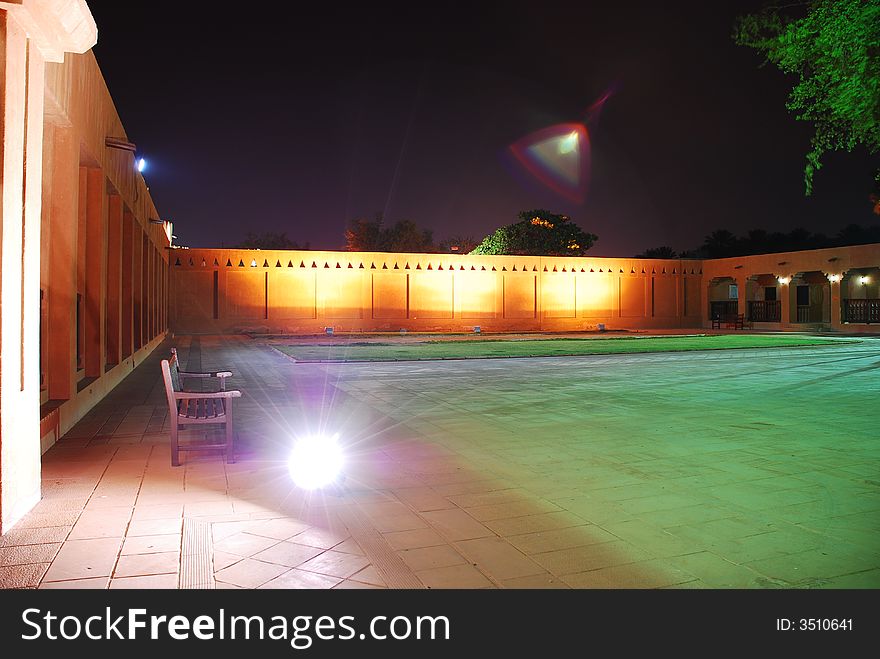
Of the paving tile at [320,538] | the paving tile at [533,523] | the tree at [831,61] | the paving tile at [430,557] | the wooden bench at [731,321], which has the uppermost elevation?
the tree at [831,61]

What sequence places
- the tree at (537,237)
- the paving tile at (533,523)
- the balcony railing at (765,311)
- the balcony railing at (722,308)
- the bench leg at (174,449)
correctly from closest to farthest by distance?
the paving tile at (533,523), the bench leg at (174,449), the balcony railing at (765,311), the balcony railing at (722,308), the tree at (537,237)

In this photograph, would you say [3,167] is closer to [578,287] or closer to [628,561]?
[628,561]

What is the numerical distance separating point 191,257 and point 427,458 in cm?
3261

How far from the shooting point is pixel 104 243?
10.5 meters

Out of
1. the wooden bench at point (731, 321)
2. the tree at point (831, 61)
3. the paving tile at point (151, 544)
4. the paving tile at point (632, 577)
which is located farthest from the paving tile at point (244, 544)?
the wooden bench at point (731, 321)

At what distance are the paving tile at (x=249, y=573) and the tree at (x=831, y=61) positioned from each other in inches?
282

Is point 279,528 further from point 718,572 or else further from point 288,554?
point 718,572

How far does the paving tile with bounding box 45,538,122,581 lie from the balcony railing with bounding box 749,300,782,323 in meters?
44.7

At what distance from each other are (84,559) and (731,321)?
45971 mm

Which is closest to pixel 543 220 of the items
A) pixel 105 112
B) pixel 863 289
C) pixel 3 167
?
pixel 863 289

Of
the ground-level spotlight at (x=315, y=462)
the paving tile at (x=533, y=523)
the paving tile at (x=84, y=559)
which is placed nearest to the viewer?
the paving tile at (x=84, y=559)

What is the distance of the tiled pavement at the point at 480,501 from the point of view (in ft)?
12.3

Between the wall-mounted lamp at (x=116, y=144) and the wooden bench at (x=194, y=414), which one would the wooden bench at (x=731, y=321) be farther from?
the wooden bench at (x=194, y=414)

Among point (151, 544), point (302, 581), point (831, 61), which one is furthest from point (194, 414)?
point (831, 61)
